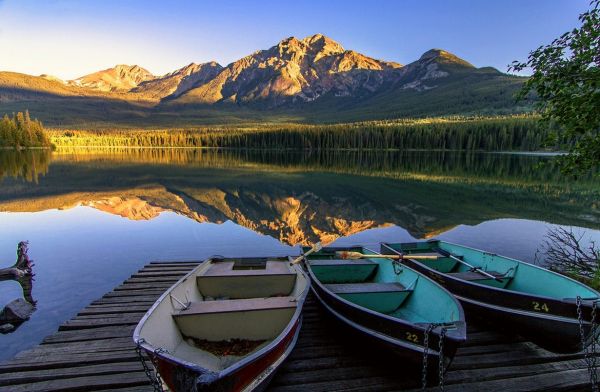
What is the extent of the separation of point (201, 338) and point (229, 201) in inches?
934

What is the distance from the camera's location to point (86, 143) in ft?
525

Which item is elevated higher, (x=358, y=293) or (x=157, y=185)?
(x=358, y=293)

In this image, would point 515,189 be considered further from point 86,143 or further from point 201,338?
point 86,143

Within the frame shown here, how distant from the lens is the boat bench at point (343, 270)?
9.47m

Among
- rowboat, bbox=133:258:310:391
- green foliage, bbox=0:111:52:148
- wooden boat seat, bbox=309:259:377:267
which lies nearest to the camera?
rowboat, bbox=133:258:310:391

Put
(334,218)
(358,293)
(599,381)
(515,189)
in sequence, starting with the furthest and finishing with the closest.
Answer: (515,189) < (334,218) < (358,293) < (599,381)

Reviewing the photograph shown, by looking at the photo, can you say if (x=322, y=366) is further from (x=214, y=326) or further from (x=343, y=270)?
(x=343, y=270)

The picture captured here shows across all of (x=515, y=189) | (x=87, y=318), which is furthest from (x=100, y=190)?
(x=515, y=189)

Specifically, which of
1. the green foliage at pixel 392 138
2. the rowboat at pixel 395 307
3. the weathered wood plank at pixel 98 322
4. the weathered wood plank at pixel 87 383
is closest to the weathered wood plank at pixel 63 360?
the weathered wood plank at pixel 87 383

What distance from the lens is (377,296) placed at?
299 inches

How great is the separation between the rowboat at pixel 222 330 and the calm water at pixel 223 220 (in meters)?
5.15

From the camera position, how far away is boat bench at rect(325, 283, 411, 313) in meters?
7.55

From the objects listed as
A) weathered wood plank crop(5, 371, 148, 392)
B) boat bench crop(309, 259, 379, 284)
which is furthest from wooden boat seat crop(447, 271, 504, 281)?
weathered wood plank crop(5, 371, 148, 392)

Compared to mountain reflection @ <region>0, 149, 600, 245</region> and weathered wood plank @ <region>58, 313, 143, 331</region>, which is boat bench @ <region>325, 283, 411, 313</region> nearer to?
weathered wood plank @ <region>58, 313, 143, 331</region>
